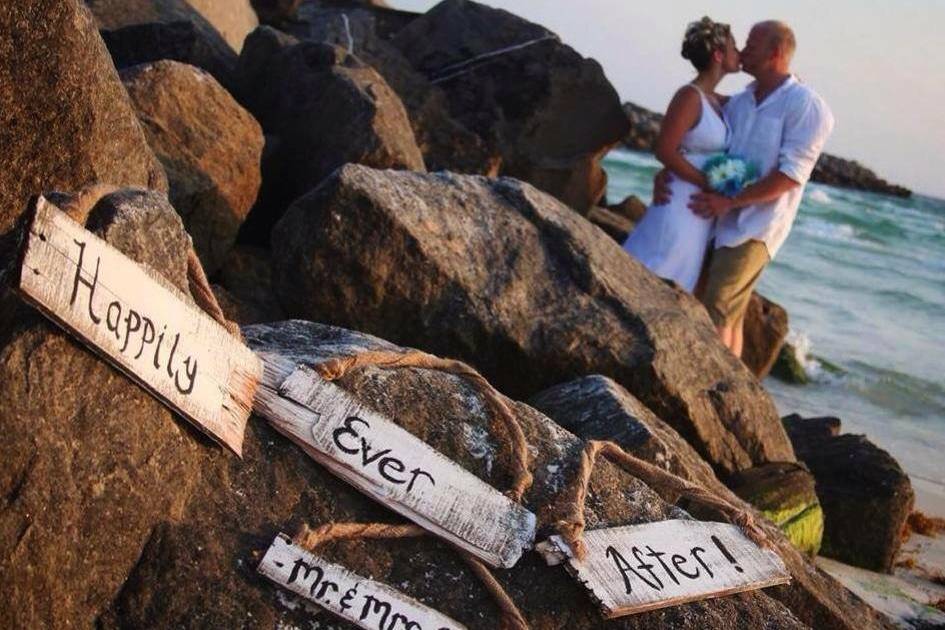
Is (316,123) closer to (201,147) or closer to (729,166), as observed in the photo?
(201,147)

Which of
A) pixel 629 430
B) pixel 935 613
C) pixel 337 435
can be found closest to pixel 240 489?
pixel 337 435

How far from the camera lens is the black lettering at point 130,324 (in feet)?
7.66

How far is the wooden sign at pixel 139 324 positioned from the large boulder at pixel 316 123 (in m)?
3.54

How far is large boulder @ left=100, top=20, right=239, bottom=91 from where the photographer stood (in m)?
6.87

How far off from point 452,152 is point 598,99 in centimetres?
171

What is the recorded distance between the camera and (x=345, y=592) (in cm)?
251

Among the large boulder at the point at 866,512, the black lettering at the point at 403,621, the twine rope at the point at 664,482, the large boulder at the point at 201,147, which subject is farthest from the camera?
the large boulder at the point at 866,512

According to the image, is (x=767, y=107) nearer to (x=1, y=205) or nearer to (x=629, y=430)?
(x=629, y=430)

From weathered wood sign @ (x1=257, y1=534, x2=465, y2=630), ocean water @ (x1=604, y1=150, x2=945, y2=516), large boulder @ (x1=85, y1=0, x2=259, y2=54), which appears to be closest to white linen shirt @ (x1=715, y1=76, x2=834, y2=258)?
ocean water @ (x1=604, y1=150, x2=945, y2=516)

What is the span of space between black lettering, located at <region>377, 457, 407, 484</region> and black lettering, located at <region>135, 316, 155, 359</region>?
2.02 feet

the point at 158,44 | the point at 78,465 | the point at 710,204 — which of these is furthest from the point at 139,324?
the point at 710,204

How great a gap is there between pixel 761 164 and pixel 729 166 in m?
0.20

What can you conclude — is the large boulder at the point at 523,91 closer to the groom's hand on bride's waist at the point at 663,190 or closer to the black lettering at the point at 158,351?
the groom's hand on bride's waist at the point at 663,190

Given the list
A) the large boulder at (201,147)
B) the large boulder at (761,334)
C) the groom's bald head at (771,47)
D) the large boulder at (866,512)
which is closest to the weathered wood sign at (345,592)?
the large boulder at (201,147)
